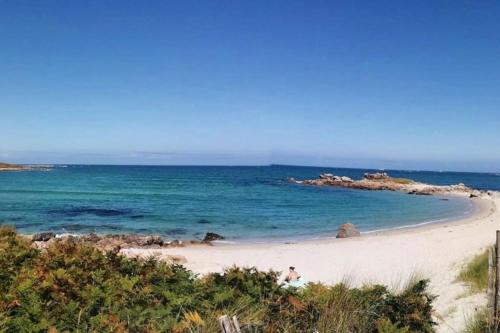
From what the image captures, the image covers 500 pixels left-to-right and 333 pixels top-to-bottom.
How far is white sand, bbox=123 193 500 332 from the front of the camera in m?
11.7

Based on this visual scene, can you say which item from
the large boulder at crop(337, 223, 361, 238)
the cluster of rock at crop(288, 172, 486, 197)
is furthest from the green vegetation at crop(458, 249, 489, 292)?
the cluster of rock at crop(288, 172, 486, 197)

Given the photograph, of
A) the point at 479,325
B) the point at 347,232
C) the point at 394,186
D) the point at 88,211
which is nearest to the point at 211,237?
the point at 347,232

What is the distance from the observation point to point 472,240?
2016cm

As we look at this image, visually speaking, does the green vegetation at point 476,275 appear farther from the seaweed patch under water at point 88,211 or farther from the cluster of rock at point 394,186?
the cluster of rock at point 394,186

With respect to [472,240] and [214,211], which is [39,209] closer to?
[214,211]

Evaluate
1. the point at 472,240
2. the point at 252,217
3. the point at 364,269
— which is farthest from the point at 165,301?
the point at 252,217

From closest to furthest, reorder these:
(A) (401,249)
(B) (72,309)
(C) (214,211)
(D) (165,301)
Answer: (B) (72,309)
(D) (165,301)
(A) (401,249)
(C) (214,211)

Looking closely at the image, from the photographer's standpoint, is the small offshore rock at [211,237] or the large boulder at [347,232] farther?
the large boulder at [347,232]

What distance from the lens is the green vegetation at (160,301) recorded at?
375 centimetres

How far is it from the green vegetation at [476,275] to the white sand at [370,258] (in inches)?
10.1

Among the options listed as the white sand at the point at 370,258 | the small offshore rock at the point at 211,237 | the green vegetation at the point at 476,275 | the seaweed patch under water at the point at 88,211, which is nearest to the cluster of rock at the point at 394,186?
the white sand at the point at 370,258

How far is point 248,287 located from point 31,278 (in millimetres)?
2353

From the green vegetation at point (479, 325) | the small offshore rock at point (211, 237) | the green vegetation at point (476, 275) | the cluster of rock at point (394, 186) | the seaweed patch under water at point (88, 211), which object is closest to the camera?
the green vegetation at point (479, 325)

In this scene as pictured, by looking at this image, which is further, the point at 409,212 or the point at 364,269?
the point at 409,212
